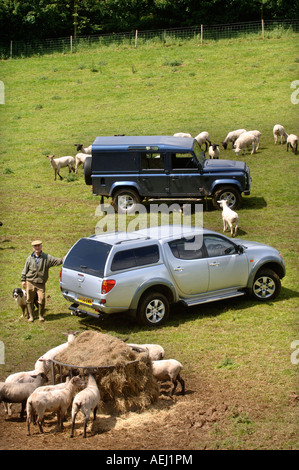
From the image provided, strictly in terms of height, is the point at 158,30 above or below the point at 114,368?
above

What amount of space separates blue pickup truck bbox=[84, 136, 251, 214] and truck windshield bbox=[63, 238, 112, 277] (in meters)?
7.22

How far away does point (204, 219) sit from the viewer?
63.8 ft

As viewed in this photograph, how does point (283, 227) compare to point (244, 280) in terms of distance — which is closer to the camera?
point (244, 280)

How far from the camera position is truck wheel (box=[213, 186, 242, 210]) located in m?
19.5

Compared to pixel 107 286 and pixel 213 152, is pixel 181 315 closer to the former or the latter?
pixel 107 286

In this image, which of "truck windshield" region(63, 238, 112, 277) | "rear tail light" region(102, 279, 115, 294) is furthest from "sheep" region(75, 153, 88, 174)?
"rear tail light" region(102, 279, 115, 294)

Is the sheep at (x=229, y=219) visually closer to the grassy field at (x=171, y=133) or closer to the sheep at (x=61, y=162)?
the grassy field at (x=171, y=133)

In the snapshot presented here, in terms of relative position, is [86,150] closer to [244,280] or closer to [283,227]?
[283,227]

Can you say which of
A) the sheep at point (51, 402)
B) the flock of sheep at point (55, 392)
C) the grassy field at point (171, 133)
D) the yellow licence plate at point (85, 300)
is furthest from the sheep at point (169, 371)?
the yellow licence plate at point (85, 300)

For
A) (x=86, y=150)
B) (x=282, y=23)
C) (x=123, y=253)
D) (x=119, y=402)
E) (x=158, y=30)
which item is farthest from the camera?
(x=158, y=30)

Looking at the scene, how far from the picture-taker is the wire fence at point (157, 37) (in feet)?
142

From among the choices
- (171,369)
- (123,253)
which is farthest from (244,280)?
(171,369)

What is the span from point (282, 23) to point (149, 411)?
39.6 m

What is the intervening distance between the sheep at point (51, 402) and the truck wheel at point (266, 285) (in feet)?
19.2
